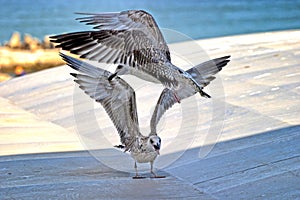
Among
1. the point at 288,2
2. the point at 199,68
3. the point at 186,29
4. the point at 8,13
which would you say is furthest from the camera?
the point at 288,2

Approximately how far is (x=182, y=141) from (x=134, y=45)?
1.56 meters

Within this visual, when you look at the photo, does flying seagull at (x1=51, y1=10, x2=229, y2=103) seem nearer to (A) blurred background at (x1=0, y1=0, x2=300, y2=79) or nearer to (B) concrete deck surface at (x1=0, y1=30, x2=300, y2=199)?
(B) concrete deck surface at (x1=0, y1=30, x2=300, y2=199)

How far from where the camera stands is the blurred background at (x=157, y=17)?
1258 centimetres

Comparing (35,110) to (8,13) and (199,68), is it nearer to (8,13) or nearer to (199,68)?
(199,68)

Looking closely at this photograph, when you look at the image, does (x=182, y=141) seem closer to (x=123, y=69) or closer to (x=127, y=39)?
(x=123, y=69)

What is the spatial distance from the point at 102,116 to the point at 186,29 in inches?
297

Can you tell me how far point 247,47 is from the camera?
8328mm

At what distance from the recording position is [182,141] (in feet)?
17.7

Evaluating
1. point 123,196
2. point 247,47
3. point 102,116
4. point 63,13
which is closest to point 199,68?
point 123,196

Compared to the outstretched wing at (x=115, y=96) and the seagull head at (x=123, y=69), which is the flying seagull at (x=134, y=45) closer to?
the seagull head at (x=123, y=69)

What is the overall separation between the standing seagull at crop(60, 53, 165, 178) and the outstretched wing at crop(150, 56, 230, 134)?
17 centimetres

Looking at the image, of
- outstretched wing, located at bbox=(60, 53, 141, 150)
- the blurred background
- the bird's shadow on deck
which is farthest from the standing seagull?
the blurred background

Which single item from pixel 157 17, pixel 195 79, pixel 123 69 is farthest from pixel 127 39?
pixel 157 17

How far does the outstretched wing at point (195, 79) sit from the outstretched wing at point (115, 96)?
171 millimetres
